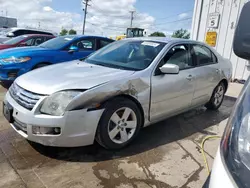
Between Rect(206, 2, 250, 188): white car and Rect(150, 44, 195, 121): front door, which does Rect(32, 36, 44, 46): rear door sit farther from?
Rect(206, 2, 250, 188): white car

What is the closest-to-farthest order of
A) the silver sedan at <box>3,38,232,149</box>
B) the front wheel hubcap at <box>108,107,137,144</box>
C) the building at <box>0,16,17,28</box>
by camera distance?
the silver sedan at <box>3,38,232,149</box>
the front wheel hubcap at <box>108,107,137,144</box>
the building at <box>0,16,17,28</box>

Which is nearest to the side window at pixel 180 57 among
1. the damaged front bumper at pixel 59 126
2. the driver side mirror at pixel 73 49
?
the damaged front bumper at pixel 59 126

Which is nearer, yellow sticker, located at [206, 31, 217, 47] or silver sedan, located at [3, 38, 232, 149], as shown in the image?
silver sedan, located at [3, 38, 232, 149]

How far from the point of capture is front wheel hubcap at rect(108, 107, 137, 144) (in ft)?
9.08

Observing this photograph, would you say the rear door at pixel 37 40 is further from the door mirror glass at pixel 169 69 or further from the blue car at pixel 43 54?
the door mirror glass at pixel 169 69

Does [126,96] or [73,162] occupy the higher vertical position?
[126,96]

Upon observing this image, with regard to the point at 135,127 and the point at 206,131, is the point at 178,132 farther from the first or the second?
the point at 135,127

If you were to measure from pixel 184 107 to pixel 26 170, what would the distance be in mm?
2444

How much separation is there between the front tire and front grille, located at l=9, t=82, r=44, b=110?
0.76 m

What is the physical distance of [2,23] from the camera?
4453cm

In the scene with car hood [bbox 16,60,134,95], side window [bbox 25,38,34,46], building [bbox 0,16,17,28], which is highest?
building [bbox 0,16,17,28]

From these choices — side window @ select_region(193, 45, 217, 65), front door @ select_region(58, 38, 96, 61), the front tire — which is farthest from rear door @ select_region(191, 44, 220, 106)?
front door @ select_region(58, 38, 96, 61)

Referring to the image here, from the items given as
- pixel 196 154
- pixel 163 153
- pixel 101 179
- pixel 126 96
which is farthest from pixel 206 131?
pixel 101 179

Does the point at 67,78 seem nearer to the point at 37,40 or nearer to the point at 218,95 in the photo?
the point at 218,95
